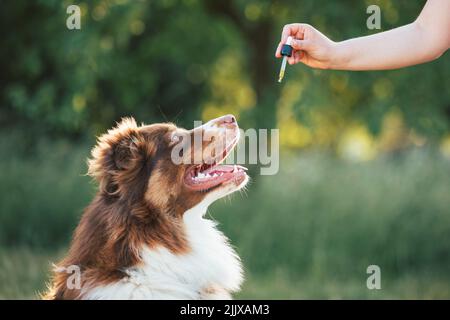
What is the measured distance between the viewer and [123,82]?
10125mm

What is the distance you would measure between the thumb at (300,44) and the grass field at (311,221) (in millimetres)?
3973

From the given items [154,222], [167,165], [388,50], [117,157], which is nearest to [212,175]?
[167,165]

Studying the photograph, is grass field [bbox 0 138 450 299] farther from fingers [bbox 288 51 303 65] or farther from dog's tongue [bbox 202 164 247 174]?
fingers [bbox 288 51 303 65]

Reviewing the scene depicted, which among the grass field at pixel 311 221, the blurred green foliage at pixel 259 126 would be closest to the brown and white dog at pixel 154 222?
the blurred green foliage at pixel 259 126

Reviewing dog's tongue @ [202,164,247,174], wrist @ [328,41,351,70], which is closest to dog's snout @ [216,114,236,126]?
dog's tongue @ [202,164,247,174]

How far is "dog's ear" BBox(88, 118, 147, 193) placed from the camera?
4.32 meters

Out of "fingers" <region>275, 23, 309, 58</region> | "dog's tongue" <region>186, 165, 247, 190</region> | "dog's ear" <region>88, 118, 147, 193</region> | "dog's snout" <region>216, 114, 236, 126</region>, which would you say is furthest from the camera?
"dog's snout" <region>216, 114, 236, 126</region>

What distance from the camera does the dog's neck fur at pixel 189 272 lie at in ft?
13.3

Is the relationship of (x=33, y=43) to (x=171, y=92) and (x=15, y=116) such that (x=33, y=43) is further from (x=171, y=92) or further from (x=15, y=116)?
(x=171, y=92)

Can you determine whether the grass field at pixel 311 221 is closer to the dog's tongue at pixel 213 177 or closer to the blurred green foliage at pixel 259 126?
the blurred green foliage at pixel 259 126

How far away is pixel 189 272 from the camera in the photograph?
4.32m

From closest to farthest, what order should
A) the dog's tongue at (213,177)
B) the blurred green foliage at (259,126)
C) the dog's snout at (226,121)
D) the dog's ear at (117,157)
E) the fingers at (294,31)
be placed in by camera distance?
the fingers at (294,31)
the dog's ear at (117,157)
the dog's tongue at (213,177)
the dog's snout at (226,121)
the blurred green foliage at (259,126)
